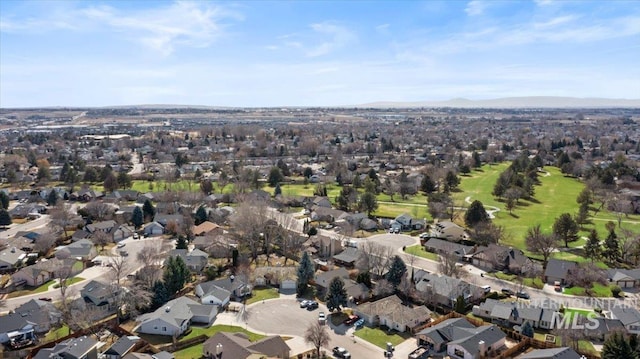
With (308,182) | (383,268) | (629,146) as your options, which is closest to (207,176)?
(308,182)

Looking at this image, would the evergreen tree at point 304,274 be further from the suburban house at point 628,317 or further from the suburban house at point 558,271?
the suburban house at point 628,317

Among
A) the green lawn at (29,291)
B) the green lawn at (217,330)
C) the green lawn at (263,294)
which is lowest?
the green lawn at (29,291)

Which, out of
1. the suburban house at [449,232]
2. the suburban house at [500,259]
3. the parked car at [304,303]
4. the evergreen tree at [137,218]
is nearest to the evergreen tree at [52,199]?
the evergreen tree at [137,218]

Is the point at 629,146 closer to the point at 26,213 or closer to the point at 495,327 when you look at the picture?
the point at 495,327

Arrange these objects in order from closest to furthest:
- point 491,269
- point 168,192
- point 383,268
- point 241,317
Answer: point 241,317 < point 383,268 < point 491,269 < point 168,192

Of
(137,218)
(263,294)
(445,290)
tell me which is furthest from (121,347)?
(137,218)
